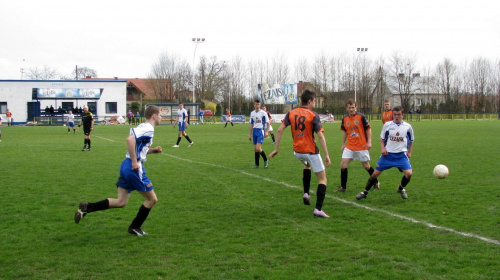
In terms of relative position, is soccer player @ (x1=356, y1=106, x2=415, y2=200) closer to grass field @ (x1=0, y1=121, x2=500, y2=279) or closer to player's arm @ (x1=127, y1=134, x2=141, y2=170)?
grass field @ (x1=0, y1=121, x2=500, y2=279)

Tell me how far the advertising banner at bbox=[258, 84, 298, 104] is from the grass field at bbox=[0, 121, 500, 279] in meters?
47.2

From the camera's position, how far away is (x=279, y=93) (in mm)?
58594

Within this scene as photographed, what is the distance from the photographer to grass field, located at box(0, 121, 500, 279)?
485 cm

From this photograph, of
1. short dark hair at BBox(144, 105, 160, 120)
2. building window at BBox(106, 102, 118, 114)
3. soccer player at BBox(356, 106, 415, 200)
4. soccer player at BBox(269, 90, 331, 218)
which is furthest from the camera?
building window at BBox(106, 102, 118, 114)

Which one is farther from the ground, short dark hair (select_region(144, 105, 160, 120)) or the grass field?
short dark hair (select_region(144, 105, 160, 120))

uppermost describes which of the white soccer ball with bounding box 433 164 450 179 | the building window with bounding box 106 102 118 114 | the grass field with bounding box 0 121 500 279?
the building window with bounding box 106 102 118 114

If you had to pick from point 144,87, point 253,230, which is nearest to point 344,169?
point 253,230

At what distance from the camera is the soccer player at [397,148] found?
8289 millimetres

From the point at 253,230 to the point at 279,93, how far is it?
52797mm

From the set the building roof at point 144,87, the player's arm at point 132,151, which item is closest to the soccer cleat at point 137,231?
the player's arm at point 132,151

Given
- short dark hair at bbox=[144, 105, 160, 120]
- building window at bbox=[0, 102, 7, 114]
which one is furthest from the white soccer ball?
building window at bbox=[0, 102, 7, 114]

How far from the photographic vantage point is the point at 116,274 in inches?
186

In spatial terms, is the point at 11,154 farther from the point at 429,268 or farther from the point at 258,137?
the point at 429,268

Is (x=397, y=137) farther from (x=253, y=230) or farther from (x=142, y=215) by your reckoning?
(x=142, y=215)
